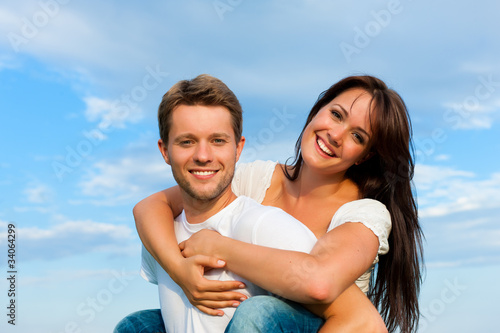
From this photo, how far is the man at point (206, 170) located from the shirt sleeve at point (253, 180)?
3.15 ft

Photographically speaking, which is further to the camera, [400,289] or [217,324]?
[400,289]

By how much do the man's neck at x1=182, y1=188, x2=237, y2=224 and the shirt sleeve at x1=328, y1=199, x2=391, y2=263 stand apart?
787 mm

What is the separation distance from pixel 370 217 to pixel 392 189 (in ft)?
2.36

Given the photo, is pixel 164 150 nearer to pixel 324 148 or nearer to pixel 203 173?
pixel 203 173

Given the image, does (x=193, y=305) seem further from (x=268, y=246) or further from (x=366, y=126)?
(x=366, y=126)

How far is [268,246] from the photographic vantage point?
277 centimetres

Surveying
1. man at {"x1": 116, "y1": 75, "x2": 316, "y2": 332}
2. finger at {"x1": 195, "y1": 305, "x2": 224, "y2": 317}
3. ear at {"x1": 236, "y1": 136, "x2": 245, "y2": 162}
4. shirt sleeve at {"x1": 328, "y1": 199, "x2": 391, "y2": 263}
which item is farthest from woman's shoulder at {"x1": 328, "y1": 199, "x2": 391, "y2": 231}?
finger at {"x1": 195, "y1": 305, "x2": 224, "y2": 317}

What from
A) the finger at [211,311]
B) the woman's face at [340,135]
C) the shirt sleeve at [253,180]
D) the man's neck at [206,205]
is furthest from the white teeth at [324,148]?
the finger at [211,311]

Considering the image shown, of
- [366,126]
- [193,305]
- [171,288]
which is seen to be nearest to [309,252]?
[193,305]

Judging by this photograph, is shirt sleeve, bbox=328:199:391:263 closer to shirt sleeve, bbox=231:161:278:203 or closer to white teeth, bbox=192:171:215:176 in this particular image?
shirt sleeve, bbox=231:161:278:203

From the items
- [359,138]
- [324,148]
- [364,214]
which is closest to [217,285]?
[364,214]

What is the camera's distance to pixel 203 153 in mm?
3025

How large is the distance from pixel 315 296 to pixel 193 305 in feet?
2.45

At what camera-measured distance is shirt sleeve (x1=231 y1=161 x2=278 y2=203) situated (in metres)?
4.23
